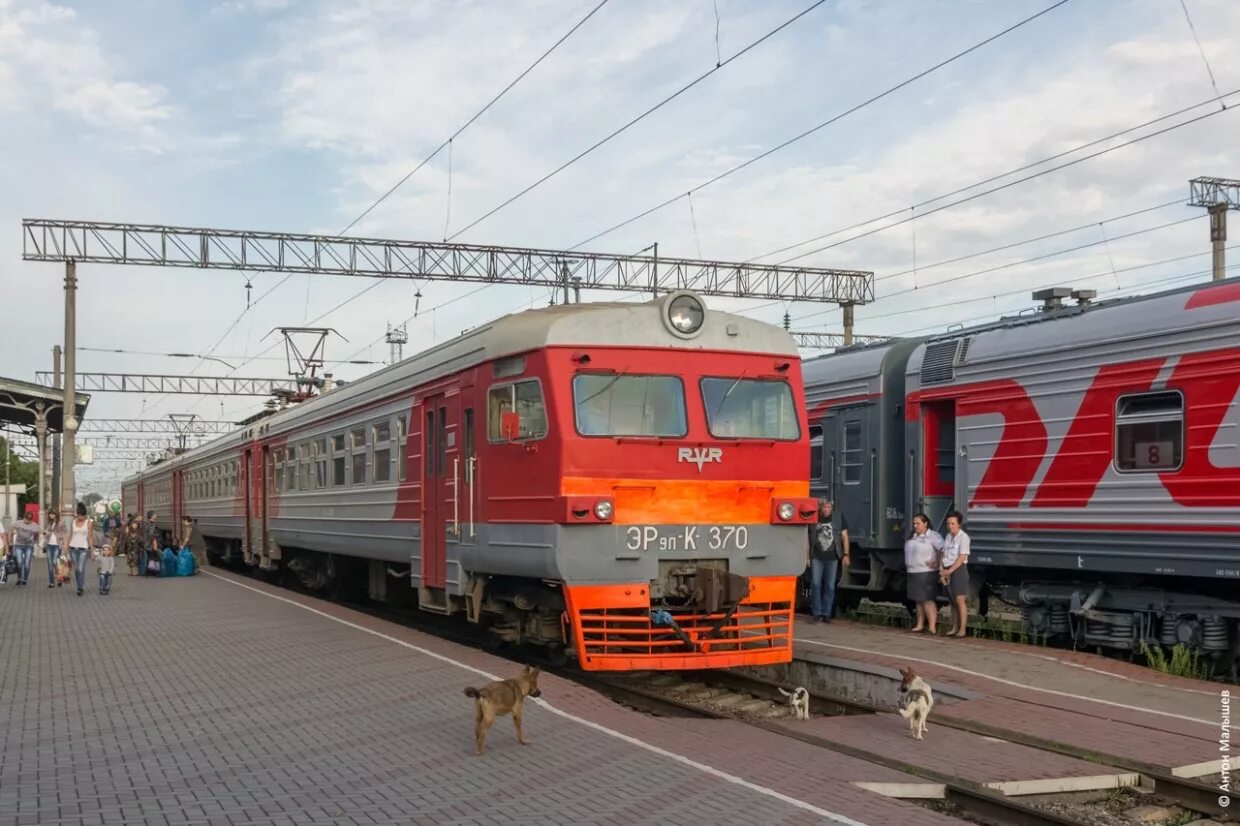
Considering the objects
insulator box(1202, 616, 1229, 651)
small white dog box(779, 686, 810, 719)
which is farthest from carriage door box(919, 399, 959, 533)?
small white dog box(779, 686, 810, 719)

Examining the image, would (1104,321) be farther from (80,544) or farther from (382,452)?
(80,544)

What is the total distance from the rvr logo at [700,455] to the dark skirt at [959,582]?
14.4 feet

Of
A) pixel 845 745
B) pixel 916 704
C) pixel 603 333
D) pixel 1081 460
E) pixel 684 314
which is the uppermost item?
pixel 684 314

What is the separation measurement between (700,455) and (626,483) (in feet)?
2.70

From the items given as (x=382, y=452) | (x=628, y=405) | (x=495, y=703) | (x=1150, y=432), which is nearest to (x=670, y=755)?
(x=495, y=703)

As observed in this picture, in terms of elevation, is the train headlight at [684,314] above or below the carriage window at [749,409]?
above

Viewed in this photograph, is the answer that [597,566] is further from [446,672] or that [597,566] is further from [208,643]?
[208,643]

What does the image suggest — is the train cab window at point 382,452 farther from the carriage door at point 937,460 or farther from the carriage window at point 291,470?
the carriage door at point 937,460

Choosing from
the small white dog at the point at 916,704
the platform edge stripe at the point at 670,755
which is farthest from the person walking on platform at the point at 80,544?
the small white dog at the point at 916,704

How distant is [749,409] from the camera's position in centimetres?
1220

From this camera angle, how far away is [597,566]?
11023 mm

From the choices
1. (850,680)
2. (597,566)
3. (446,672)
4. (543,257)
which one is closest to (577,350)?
(597,566)

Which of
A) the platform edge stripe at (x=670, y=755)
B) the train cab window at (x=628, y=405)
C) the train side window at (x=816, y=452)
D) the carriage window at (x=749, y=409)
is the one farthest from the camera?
the train side window at (x=816, y=452)

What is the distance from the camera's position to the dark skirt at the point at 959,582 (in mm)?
14719
